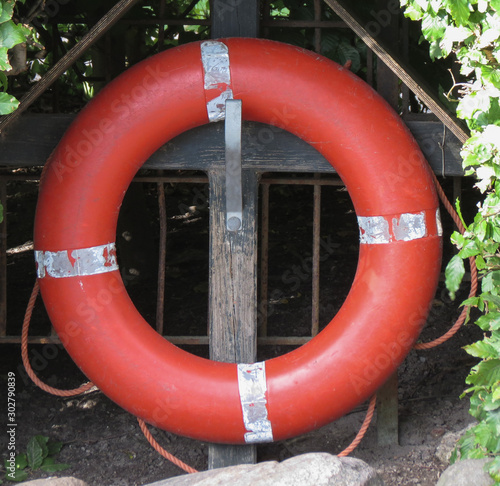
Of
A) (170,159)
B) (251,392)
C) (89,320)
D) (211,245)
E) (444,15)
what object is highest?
(444,15)

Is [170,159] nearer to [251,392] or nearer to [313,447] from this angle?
[251,392]

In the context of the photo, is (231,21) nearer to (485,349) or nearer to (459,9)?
(459,9)

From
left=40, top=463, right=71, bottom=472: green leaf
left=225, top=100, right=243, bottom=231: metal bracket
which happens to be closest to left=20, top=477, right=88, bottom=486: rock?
left=225, top=100, right=243, bottom=231: metal bracket

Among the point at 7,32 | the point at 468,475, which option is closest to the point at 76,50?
the point at 7,32

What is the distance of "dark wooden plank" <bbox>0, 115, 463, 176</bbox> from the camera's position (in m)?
2.11

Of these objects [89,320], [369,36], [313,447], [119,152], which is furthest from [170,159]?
[313,447]

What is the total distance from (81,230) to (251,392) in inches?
27.1

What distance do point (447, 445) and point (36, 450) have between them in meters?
1.40

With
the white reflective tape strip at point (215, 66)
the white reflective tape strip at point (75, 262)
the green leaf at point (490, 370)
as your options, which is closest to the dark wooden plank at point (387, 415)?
the green leaf at point (490, 370)

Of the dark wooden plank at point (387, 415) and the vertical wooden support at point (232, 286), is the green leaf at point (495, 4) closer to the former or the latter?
the vertical wooden support at point (232, 286)

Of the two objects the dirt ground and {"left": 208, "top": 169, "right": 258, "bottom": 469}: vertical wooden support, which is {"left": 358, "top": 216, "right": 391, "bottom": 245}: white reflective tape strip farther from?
the dirt ground

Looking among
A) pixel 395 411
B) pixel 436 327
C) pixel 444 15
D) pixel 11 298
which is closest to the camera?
pixel 444 15

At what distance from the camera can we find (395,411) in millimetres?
2420

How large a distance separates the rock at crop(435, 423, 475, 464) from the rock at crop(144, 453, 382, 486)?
836mm
